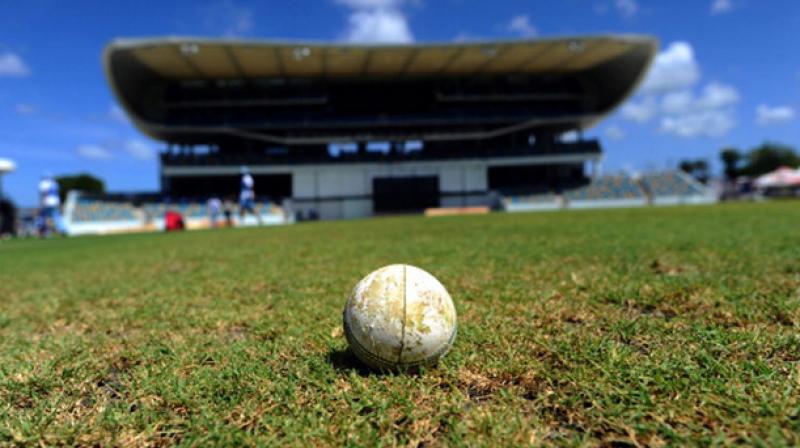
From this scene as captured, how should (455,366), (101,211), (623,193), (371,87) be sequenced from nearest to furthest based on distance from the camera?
(455,366) → (101,211) → (623,193) → (371,87)

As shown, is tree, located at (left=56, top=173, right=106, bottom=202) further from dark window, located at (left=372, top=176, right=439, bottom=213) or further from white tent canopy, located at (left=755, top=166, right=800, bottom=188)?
white tent canopy, located at (left=755, top=166, right=800, bottom=188)

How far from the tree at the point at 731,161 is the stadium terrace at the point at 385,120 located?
48709 millimetres

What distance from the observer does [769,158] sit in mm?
70000

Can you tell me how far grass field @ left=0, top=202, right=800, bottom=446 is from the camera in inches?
68.6

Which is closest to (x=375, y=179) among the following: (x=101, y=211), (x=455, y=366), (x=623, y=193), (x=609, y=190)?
(x=609, y=190)

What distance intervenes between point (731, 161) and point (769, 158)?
309 inches

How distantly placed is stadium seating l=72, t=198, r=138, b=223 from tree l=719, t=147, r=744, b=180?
87118mm

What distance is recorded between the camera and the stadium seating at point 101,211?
31837mm

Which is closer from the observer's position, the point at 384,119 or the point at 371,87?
the point at 384,119

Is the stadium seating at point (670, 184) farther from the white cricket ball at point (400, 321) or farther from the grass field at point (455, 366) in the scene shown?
the white cricket ball at point (400, 321)

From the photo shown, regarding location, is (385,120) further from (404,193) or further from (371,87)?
(404,193)

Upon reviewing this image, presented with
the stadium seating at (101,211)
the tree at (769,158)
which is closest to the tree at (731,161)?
the tree at (769,158)

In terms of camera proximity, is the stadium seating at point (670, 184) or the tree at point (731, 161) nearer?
the stadium seating at point (670, 184)

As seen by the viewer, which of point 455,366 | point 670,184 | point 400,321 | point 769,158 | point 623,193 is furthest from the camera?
point 769,158
